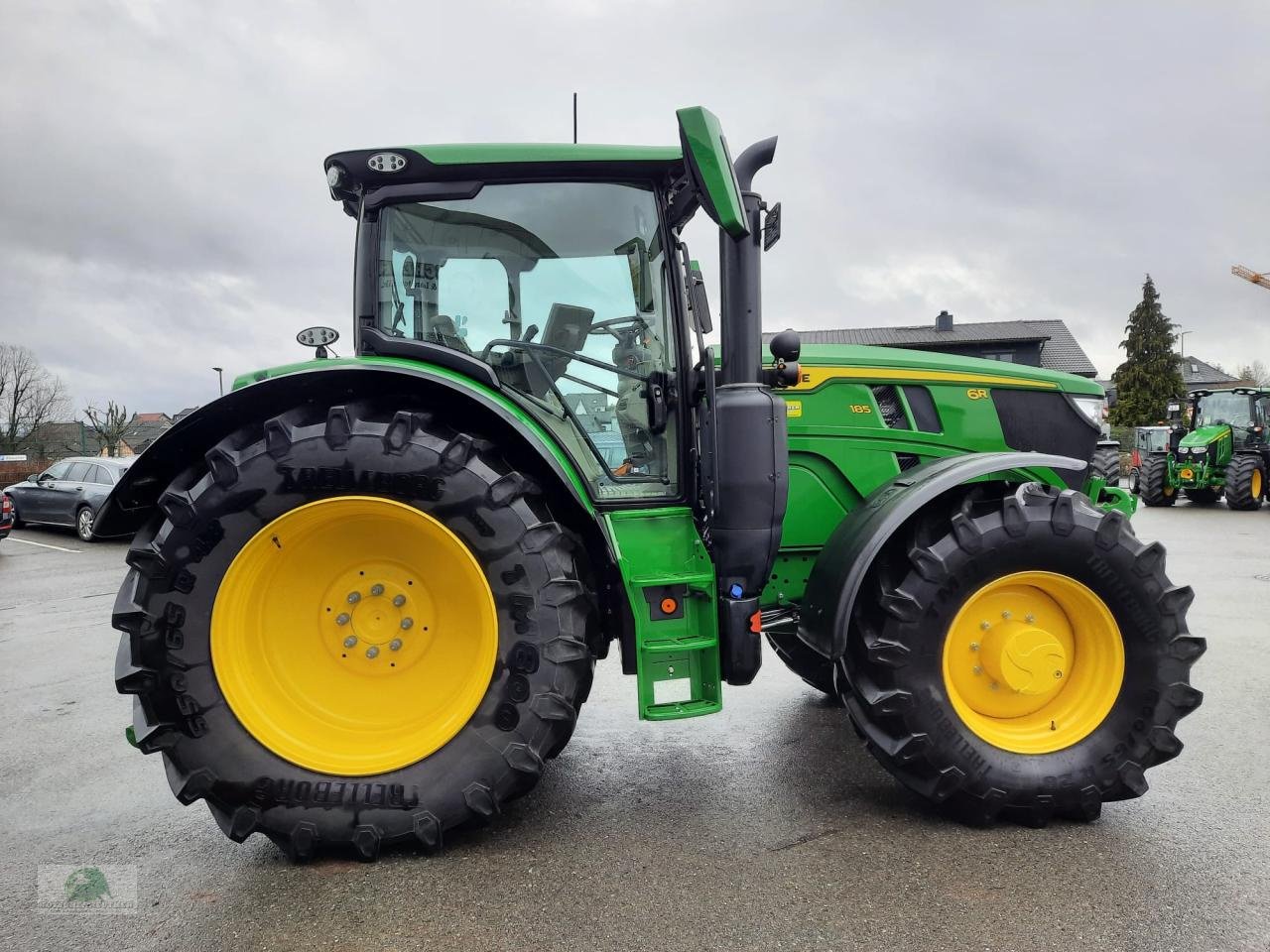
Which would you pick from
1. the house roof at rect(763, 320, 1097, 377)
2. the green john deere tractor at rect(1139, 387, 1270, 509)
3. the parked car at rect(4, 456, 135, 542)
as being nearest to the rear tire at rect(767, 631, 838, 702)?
the parked car at rect(4, 456, 135, 542)

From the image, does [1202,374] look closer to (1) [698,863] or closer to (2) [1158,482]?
(2) [1158,482]

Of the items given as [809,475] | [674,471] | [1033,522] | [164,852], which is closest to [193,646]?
[164,852]

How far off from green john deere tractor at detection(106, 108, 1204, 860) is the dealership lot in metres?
0.19

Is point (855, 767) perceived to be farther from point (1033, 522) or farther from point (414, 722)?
point (414, 722)

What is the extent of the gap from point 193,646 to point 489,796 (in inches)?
41.6

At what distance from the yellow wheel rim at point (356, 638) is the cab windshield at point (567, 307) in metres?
0.69

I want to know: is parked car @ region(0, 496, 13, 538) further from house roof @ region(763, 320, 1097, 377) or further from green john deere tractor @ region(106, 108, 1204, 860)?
house roof @ region(763, 320, 1097, 377)

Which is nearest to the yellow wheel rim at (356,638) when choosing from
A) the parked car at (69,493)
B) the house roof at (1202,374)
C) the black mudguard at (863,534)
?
the black mudguard at (863,534)

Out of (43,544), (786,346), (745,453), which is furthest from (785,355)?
(43,544)

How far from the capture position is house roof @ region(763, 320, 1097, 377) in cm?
3769

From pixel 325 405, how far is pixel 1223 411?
18992 mm

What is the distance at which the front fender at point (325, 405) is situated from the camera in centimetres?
264

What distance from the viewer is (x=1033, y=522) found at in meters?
2.75

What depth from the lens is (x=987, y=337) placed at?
38.3 metres
